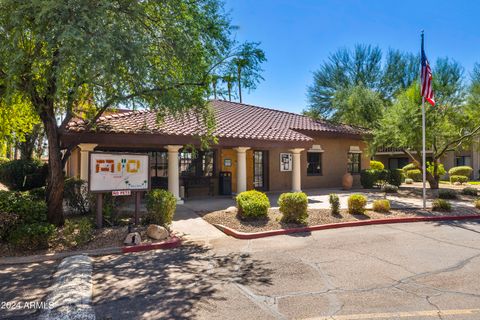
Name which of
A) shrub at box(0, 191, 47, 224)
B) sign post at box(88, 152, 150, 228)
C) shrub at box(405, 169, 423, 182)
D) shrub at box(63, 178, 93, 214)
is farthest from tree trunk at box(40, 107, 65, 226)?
shrub at box(405, 169, 423, 182)

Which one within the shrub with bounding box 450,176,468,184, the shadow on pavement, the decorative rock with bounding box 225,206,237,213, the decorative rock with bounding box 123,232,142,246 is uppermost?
the shrub with bounding box 450,176,468,184

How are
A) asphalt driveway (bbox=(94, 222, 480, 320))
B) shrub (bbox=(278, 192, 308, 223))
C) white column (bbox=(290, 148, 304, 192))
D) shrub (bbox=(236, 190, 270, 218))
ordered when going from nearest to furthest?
1. asphalt driveway (bbox=(94, 222, 480, 320))
2. shrub (bbox=(278, 192, 308, 223))
3. shrub (bbox=(236, 190, 270, 218))
4. white column (bbox=(290, 148, 304, 192))

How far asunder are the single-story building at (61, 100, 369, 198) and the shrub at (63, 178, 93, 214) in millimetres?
1324

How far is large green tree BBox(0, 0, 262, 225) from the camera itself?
6.19 meters

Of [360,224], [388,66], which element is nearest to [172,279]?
[360,224]

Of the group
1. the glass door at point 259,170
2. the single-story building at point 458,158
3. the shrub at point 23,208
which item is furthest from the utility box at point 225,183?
the single-story building at point 458,158

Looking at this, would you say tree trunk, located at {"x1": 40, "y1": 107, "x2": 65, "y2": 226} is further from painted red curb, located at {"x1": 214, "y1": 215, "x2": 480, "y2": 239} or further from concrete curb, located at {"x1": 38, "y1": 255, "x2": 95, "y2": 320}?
painted red curb, located at {"x1": 214, "y1": 215, "x2": 480, "y2": 239}

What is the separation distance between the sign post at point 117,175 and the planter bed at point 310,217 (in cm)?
268

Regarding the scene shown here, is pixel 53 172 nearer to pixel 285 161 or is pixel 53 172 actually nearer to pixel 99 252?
pixel 99 252

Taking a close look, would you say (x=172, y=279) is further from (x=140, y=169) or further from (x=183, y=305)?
(x=140, y=169)

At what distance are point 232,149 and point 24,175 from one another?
36.1ft

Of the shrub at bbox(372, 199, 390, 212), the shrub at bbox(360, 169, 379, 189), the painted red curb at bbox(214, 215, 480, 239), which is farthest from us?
the shrub at bbox(360, 169, 379, 189)

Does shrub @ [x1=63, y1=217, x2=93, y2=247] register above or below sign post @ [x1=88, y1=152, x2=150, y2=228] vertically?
below

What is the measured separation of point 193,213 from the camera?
11.8 m
